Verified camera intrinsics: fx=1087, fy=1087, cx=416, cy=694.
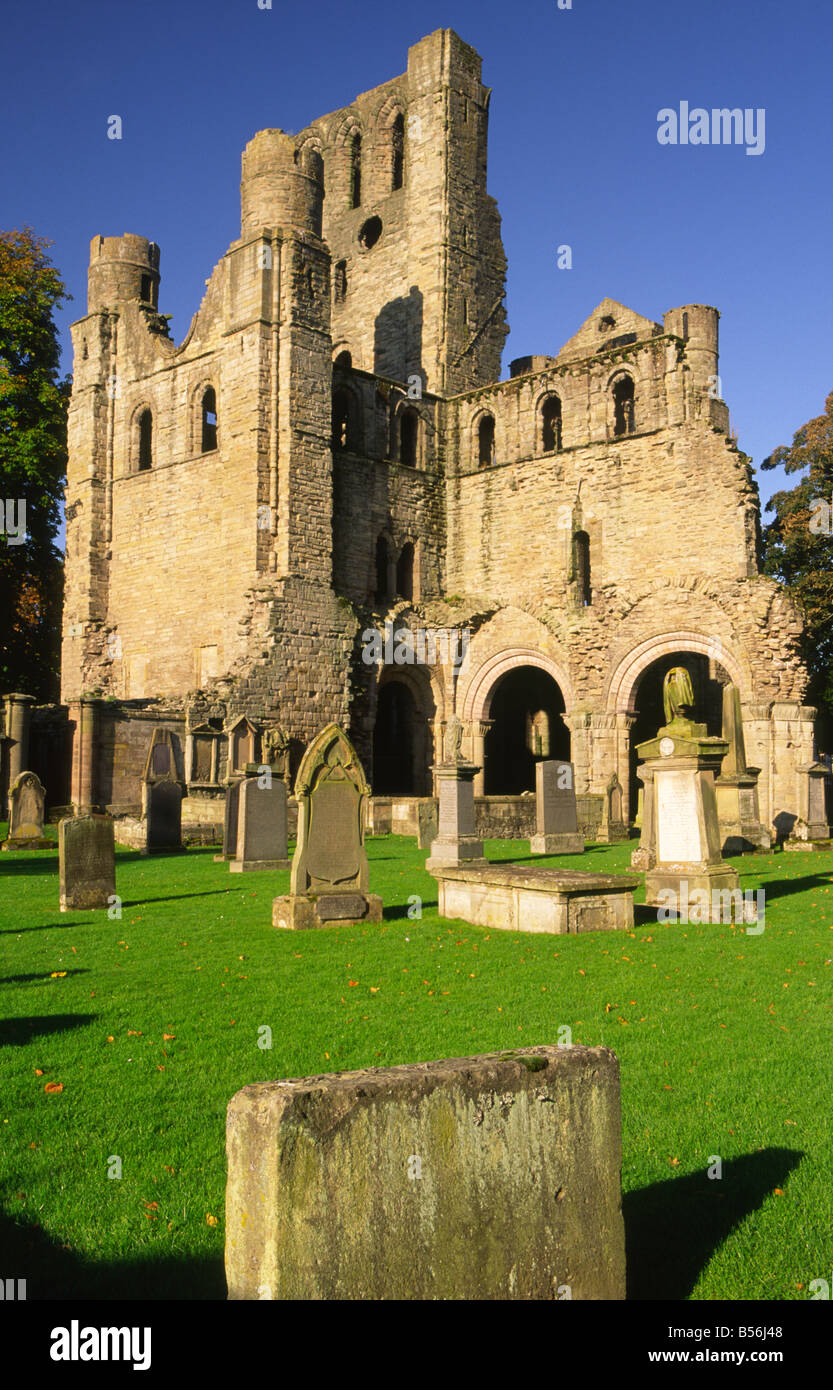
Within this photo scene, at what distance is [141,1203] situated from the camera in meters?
3.76

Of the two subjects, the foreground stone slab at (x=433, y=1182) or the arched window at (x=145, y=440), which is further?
the arched window at (x=145, y=440)

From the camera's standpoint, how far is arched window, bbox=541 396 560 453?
30.0m

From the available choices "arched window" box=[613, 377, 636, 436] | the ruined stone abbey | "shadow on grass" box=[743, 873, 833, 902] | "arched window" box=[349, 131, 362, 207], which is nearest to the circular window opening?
Result: the ruined stone abbey

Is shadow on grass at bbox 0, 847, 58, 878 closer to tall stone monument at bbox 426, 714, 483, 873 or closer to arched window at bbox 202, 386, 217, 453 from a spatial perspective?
tall stone monument at bbox 426, 714, 483, 873

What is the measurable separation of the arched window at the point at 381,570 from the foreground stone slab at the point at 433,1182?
2733 centimetres

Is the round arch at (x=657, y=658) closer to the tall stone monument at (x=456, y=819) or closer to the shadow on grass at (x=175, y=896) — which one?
the tall stone monument at (x=456, y=819)

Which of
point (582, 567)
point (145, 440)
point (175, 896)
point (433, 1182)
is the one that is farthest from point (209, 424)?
point (433, 1182)

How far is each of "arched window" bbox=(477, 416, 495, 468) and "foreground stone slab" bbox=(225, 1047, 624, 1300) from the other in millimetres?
29340

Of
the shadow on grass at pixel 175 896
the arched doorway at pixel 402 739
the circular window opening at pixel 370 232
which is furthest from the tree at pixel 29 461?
the shadow on grass at pixel 175 896

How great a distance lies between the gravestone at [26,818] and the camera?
683 inches

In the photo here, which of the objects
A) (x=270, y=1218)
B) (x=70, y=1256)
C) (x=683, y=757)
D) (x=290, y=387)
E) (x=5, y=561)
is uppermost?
(x=290, y=387)
